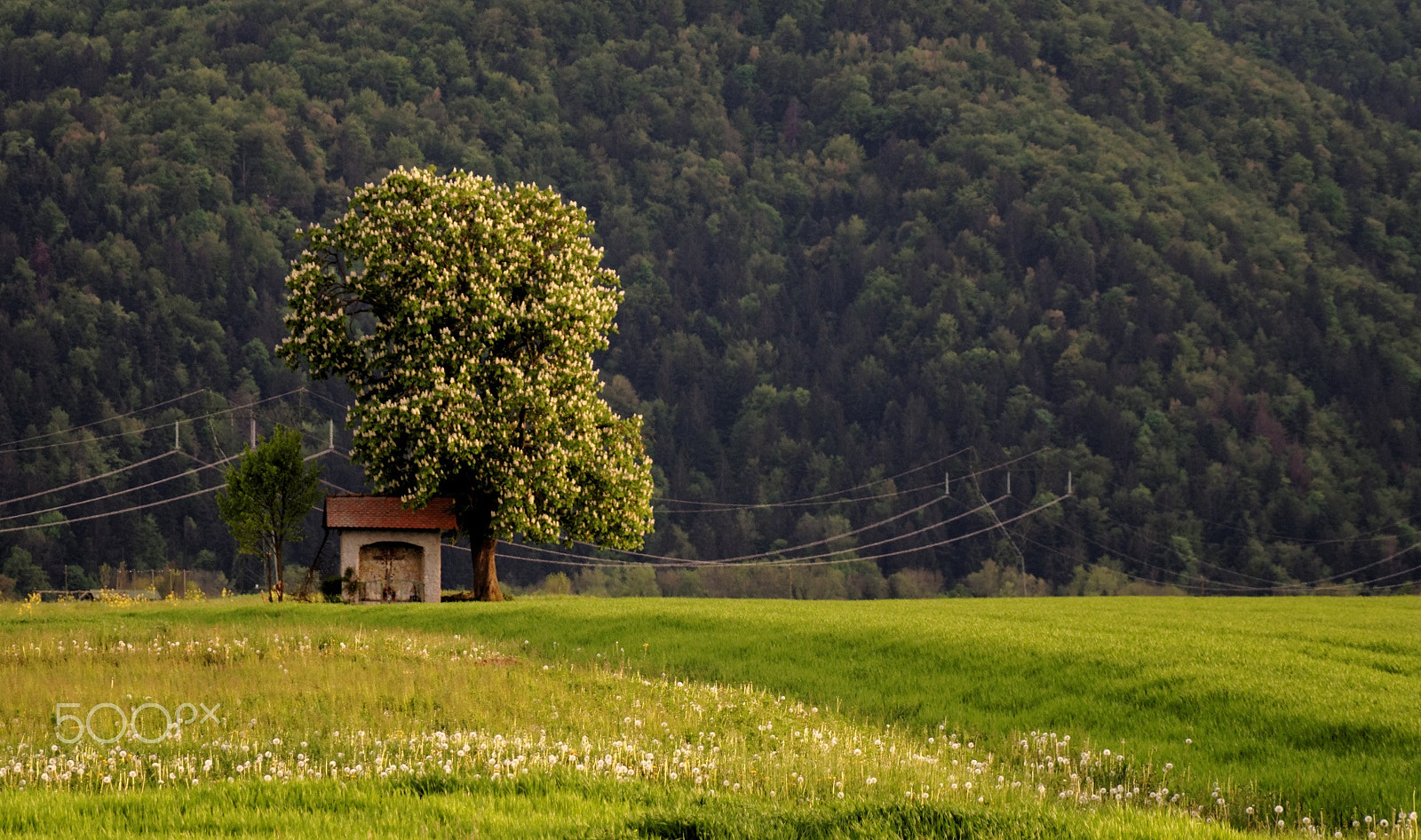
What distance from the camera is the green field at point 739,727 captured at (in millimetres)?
15750

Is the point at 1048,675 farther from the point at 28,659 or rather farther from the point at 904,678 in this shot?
the point at 28,659

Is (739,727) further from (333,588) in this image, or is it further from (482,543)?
(333,588)

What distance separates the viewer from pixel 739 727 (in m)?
23.8

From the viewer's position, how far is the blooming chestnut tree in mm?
55438

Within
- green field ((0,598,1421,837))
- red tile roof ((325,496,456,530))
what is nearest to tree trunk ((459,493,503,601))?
red tile roof ((325,496,456,530))

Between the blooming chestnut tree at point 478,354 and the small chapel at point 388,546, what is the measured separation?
1.03 metres

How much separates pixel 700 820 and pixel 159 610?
133 feet

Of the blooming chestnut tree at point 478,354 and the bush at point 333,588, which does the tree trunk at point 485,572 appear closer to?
the blooming chestnut tree at point 478,354

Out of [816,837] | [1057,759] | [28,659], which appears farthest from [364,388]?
[816,837]

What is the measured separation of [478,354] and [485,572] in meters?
9.35

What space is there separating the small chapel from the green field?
17120 mm
